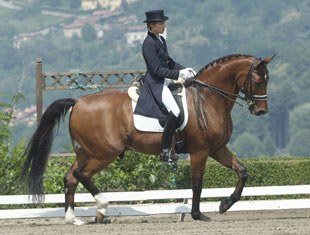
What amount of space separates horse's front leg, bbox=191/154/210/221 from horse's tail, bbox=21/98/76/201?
178 cm

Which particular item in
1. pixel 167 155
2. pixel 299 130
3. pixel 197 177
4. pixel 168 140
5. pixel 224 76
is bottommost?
pixel 299 130

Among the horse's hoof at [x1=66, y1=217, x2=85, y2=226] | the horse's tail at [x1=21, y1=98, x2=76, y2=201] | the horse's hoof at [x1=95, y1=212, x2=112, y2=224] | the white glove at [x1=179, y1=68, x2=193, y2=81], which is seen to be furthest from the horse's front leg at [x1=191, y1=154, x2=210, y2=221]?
the horse's tail at [x1=21, y1=98, x2=76, y2=201]

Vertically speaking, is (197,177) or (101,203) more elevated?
(197,177)

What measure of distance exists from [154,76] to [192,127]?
801 mm

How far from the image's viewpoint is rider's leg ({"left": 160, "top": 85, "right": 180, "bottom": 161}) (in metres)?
13.9

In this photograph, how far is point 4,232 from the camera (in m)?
12.8

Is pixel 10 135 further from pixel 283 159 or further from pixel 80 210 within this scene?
pixel 283 159

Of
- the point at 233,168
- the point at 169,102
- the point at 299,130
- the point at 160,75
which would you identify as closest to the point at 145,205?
the point at 233,168

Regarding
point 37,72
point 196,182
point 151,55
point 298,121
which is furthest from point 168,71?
point 298,121

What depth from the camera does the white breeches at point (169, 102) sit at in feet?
45.8

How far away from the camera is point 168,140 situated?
551 inches

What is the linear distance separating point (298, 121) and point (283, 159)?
150975 mm

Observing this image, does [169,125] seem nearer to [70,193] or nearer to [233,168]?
[233,168]

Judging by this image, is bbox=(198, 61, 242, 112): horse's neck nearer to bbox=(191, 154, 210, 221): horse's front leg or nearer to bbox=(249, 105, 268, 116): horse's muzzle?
bbox=(249, 105, 268, 116): horse's muzzle
